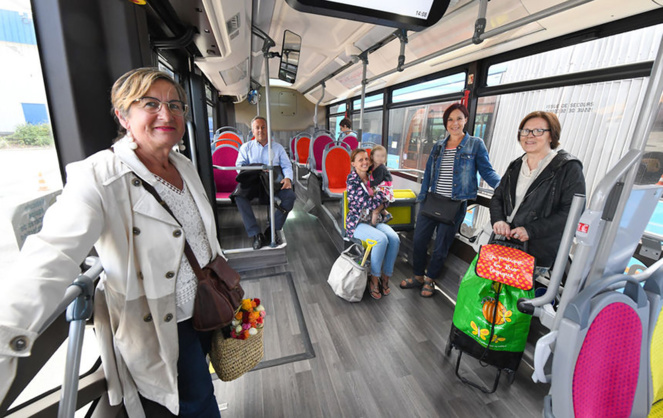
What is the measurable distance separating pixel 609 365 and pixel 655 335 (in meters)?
0.38

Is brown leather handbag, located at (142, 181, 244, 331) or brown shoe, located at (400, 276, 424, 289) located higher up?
brown leather handbag, located at (142, 181, 244, 331)

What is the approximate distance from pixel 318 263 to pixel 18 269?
3.10m

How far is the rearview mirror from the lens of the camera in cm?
402

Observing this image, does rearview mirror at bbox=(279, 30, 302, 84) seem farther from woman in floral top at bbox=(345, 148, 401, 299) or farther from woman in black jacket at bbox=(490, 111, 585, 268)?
woman in black jacket at bbox=(490, 111, 585, 268)

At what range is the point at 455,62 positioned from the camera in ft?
11.5

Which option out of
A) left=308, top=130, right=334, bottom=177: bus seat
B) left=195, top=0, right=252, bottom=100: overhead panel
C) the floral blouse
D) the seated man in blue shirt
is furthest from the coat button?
left=308, top=130, right=334, bottom=177: bus seat

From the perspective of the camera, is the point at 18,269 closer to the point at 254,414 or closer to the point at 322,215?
the point at 254,414

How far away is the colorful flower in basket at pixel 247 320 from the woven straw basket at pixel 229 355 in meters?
0.03

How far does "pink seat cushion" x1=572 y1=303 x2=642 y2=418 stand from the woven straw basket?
129cm

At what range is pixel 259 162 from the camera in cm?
343

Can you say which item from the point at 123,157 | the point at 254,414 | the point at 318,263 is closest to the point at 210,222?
the point at 123,157

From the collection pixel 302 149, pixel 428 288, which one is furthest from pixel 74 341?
pixel 302 149

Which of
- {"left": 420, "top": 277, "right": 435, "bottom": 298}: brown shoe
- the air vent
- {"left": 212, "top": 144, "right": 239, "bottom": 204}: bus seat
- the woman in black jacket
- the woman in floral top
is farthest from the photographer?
{"left": 212, "top": 144, "right": 239, "bottom": 204}: bus seat

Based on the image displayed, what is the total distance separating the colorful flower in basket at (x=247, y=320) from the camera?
51.5 inches
